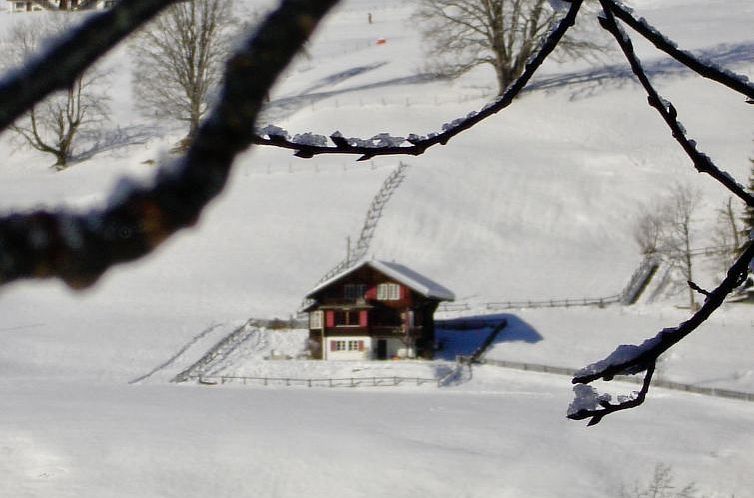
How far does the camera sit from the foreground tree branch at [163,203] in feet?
4.05

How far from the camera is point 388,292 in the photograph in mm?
27438

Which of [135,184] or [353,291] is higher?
[135,184]

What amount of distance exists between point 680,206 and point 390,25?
125ft

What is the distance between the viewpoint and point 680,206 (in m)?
33.2

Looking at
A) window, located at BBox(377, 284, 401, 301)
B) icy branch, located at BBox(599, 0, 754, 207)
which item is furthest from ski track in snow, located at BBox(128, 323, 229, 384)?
icy branch, located at BBox(599, 0, 754, 207)

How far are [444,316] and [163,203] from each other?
29.7 metres

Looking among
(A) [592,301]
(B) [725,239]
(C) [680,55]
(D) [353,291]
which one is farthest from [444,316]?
(C) [680,55]

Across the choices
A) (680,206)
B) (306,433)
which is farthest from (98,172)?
(306,433)

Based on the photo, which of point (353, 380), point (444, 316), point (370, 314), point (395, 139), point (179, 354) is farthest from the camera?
point (444, 316)

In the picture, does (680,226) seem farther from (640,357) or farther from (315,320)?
(640,357)

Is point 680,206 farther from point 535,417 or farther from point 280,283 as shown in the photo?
point 535,417

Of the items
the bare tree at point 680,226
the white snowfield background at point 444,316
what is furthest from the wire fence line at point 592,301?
the bare tree at point 680,226

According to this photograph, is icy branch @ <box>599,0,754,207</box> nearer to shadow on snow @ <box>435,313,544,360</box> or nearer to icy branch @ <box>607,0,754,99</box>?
icy branch @ <box>607,0,754,99</box>

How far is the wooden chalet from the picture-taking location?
2705cm
